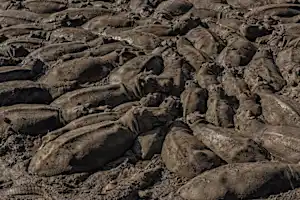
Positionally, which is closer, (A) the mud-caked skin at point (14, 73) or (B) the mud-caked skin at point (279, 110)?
(B) the mud-caked skin at point (279, 110)

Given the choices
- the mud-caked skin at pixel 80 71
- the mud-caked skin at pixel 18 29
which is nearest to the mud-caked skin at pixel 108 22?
the mud-caked skin at pixel 18 29

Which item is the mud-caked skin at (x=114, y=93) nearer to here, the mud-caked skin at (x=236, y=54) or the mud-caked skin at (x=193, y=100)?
the mud-caked skin at (x=193, y=100)

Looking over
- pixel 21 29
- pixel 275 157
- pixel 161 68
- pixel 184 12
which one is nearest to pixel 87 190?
pixel 275 157

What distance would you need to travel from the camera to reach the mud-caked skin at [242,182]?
5.11 metres

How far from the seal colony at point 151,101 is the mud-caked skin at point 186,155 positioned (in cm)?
1

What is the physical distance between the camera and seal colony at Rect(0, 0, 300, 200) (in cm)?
543

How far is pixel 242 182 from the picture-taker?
5.15 meters

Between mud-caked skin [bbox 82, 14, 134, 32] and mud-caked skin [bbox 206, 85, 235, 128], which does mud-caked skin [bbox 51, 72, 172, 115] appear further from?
mud-caked skin [bbox 82, 14, 134, 32]

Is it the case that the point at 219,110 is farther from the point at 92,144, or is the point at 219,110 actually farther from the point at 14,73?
the point at 14,73

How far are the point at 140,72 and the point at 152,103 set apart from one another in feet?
2.00

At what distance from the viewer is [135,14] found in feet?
27.9

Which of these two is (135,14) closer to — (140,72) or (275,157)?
(140,72)

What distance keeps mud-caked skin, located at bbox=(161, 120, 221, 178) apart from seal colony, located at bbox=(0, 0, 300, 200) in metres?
0.01

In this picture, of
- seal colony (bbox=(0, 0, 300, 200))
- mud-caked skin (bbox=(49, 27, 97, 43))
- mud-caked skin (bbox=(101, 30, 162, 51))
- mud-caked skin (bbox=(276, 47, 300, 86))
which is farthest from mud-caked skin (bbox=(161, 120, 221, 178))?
mud-caked skin (bbox=(49, 27, 97, 43))
